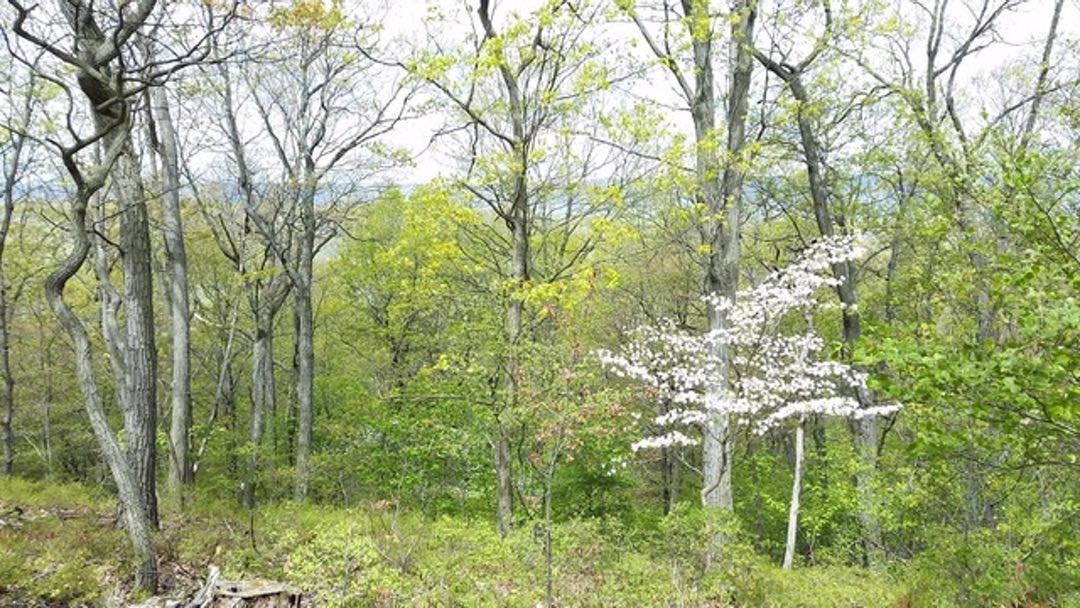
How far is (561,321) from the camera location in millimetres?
8266

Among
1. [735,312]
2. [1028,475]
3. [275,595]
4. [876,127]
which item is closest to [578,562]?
[275,595]

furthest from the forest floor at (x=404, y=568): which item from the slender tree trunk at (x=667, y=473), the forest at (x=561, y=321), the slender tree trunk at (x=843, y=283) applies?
the slender tree trunk at (x=667, y=473)

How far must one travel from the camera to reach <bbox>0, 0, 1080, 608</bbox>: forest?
17.0ft

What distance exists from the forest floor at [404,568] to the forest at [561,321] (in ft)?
0.16

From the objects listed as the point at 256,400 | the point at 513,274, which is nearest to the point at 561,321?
the point at 513,274

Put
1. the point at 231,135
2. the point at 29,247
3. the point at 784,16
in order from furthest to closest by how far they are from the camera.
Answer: the point at 29,247, the point at 231,135, the point at 784,16

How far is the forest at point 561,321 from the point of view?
17.0 ft

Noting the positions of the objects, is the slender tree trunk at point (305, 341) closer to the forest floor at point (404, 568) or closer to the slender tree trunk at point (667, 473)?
the forest floor at point (404, 568)

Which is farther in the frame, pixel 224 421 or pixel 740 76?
pixel 224 421

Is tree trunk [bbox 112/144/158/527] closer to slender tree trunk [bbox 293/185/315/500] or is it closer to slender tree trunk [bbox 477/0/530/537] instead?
slender tree trunk [bbox 477/0/530/537]

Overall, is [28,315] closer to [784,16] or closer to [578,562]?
[578,562]

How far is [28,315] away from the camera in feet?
62.1

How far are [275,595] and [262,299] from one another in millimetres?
11835

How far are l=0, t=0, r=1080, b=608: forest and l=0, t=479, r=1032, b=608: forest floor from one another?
5 cm
